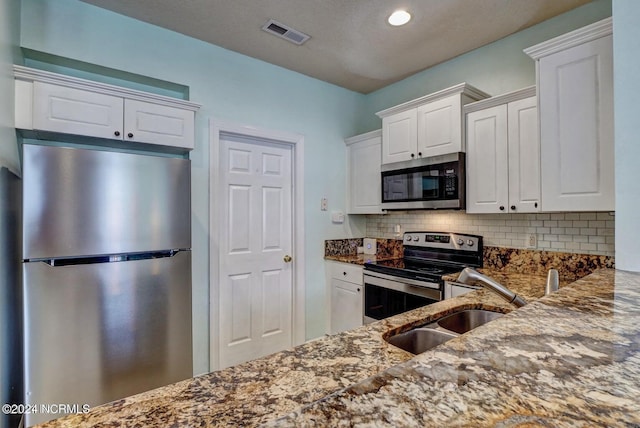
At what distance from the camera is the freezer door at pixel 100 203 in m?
1.62

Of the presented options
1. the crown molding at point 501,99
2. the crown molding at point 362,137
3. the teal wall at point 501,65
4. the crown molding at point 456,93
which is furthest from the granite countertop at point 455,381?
the crown molding at point 362,137

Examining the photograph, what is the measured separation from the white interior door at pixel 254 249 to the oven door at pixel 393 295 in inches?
31.0

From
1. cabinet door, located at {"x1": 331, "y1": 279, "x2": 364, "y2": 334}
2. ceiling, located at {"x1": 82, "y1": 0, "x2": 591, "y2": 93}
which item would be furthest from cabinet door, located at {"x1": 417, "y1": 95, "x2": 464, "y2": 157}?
cabinet door, located at {"x1": 331, "y1": 279, "x2": 364, "y2": 334}

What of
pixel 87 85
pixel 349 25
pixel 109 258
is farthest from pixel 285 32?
pixel 109 258

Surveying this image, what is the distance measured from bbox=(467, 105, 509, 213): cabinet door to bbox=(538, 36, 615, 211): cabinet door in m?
0.31

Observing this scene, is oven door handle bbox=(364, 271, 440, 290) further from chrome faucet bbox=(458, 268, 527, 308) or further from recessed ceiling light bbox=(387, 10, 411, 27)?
recessed ceiling light bbox=(387, 10, 411, 27)

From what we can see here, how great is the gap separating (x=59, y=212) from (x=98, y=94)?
0.79 meters

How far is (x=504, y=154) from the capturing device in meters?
2.25

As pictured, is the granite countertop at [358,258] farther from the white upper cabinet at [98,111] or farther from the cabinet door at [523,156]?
the white upper cabinet at [98,111]

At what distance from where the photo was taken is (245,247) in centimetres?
285

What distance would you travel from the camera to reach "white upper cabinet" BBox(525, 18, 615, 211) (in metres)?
1.71

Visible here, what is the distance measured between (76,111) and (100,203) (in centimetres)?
61

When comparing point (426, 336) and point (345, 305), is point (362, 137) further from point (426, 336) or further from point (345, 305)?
point (426, 336)

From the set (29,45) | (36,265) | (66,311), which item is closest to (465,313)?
(66,311)
